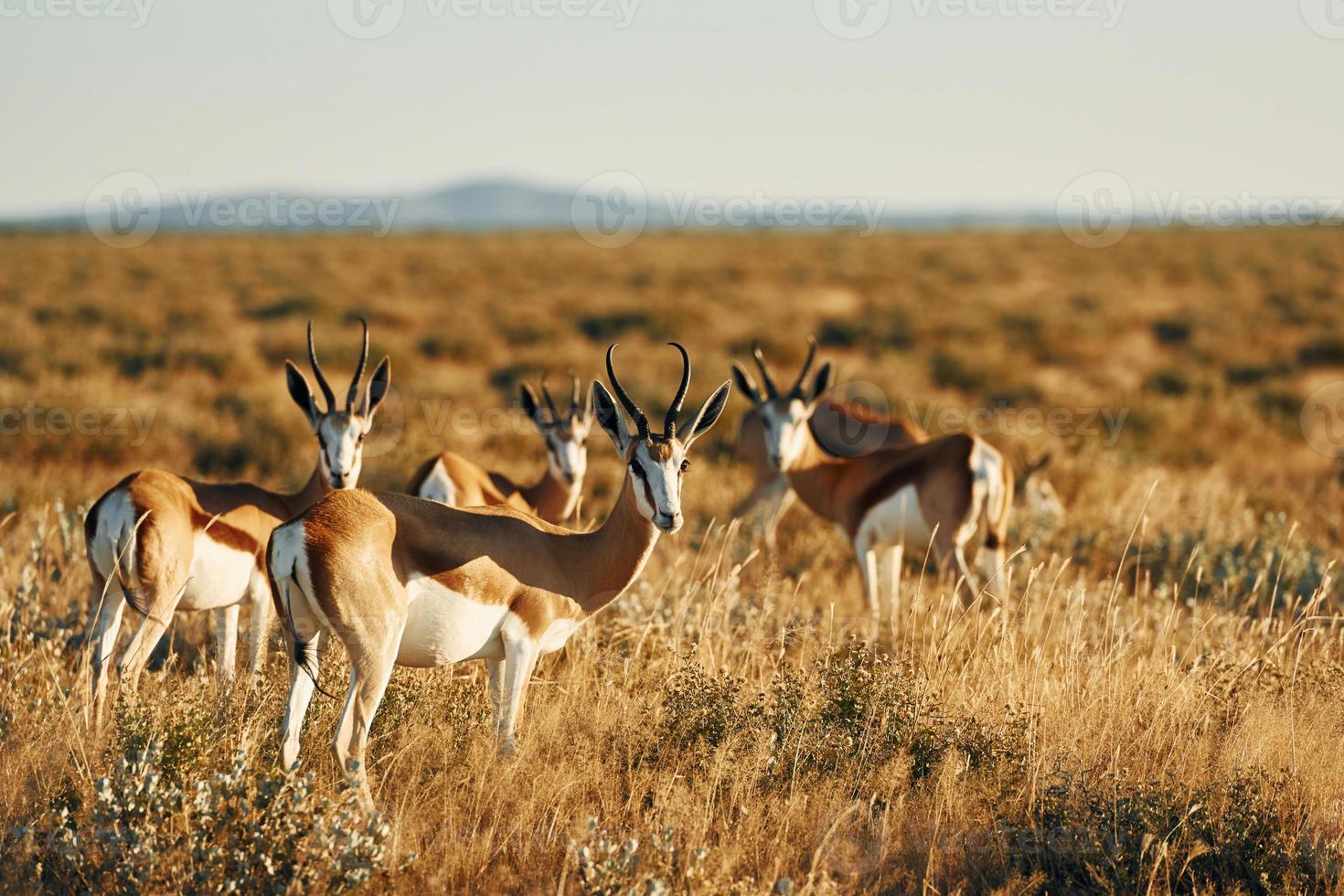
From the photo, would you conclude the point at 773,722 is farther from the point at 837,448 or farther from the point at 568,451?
the point at 837,448

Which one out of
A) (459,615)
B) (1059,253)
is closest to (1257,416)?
(459,615)

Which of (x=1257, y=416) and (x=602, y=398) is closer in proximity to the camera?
(x=602, y=398)

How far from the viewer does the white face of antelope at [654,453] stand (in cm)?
540

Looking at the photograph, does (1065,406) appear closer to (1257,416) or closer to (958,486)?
(1257,416)

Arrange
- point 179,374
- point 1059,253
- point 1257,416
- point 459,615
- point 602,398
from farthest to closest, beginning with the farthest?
point 1059,253
point 179,374
point 1257,416
point 602,398
point 459,615

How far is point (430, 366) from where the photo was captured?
21.8 meters

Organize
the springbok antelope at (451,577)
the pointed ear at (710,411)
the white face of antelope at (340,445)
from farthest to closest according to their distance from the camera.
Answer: the white face of antelope at (340,445) → the pointed ear at (710,411) → the springbok antelope at (451,577)

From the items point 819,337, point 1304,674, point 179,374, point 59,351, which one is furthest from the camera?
point 819,337

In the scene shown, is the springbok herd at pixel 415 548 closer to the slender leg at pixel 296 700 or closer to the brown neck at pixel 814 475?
the slender leg at pixel 296 700

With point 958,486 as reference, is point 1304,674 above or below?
below

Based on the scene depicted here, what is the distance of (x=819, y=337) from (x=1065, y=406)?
7682 mm

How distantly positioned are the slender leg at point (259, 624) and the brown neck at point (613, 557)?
1.94 m

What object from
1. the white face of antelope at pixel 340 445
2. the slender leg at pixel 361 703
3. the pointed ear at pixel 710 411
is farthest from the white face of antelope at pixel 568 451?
the slender leg at pixel 361 703

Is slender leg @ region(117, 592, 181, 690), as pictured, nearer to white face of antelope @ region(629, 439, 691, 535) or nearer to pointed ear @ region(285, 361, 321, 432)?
pointed ear @ region(285, 361, 321, 432)
